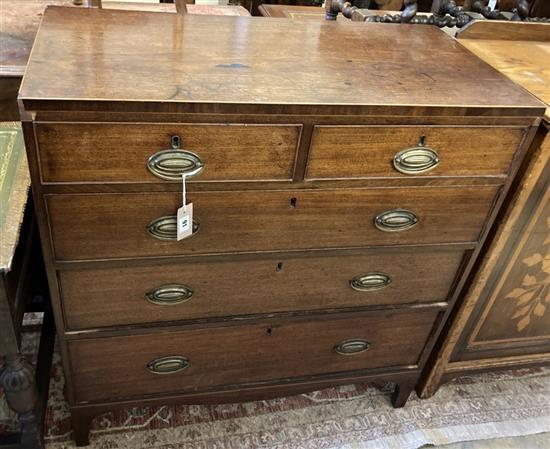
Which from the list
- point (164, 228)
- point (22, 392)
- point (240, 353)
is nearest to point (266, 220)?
point (164, 228)

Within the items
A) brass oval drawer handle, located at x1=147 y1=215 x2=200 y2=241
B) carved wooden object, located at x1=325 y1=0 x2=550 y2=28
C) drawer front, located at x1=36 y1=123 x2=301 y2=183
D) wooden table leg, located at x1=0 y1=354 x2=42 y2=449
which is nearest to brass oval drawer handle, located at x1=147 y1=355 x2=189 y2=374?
wooden table leg, located at x1=0 y1=354 x2=42 y2=449

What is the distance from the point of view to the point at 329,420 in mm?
1492

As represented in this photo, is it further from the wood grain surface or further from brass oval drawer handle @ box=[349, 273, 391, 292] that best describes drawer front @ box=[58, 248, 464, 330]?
the wood grain surface

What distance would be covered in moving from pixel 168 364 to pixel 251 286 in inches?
11.1

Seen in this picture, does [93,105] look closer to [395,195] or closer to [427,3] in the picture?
[395,195]

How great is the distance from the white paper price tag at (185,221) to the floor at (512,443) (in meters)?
0.94

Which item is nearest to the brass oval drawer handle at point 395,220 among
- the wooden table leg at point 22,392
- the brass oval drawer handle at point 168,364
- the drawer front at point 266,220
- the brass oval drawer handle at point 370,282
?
the drawer front at point 266,220

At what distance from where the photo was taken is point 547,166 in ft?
3.69

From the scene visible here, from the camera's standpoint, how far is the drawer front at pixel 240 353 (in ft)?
3.92

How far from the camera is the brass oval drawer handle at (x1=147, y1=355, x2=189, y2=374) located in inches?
48.5

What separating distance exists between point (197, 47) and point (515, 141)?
63 centimetres

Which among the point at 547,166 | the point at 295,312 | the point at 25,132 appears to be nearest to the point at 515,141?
the point at 547,166

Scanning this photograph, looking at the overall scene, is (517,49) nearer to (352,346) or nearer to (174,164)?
(352,346)

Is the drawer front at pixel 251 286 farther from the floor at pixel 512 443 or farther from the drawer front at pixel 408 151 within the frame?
the floor at pixel 512 443
